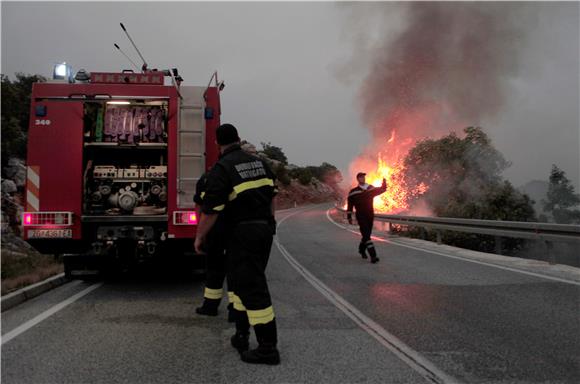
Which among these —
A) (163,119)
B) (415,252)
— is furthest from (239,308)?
(415,252)

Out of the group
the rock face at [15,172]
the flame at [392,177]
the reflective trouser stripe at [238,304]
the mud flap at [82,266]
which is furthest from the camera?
the flame at [392,177]

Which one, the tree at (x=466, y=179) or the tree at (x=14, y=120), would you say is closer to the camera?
the tree at (x=14, y=120)

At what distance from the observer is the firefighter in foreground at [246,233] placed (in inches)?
142

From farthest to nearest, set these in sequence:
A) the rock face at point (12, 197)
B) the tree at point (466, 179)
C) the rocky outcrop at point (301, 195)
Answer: the rocky outcrop at point (301, 195), the tree at point (466, 179), the rock face at point (12, 197)

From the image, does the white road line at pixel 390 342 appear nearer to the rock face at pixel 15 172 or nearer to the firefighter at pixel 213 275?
the firefighter at pixel 213 275

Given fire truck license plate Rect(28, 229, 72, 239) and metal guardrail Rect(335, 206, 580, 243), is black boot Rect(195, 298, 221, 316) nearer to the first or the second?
fire truck license plate Rect(28, 229, 72, 239)

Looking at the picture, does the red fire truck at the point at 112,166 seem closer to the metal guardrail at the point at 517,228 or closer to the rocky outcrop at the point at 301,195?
the metal guardrail at the point at 517,228

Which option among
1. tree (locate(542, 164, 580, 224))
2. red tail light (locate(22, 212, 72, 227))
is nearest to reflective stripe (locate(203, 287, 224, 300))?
red tail light (locate(22, 212, 72, 227))

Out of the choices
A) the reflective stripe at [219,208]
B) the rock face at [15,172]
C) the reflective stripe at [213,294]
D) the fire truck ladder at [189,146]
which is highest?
the rock face at [15,172]

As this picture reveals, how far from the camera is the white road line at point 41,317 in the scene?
440 centimetres

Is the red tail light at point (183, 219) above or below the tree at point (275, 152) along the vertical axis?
below

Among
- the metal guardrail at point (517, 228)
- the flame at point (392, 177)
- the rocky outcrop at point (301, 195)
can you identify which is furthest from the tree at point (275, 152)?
the metal guardrail at point (517, 228)

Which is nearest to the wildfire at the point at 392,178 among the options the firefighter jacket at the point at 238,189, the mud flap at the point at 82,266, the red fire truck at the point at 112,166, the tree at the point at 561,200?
the tree at the point at 561,200

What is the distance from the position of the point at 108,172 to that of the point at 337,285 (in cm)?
378
